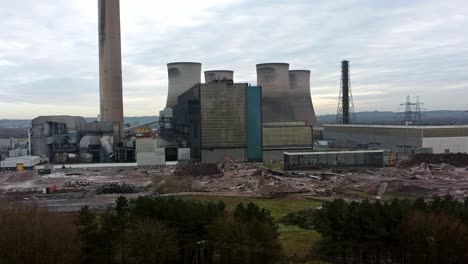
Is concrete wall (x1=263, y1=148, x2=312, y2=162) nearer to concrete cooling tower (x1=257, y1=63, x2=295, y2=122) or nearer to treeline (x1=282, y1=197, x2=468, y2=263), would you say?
concrete cooling tower (x1=257, y1=63, x2=295, y2=122)

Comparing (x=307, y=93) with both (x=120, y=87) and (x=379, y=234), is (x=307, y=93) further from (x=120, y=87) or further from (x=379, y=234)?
(x=379, y=234)

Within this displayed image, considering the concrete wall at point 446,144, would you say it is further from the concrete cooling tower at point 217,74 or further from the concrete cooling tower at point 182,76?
the concrete cooling tower at point 182,76

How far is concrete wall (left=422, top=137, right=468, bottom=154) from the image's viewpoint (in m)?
45.1

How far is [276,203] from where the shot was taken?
75.4 ft

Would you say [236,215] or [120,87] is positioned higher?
[120,87]

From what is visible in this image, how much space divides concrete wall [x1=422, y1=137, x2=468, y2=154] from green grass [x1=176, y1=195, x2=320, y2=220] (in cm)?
2594

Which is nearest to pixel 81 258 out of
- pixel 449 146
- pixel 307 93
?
pixel 449 146

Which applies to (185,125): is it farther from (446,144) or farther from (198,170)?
(446,144)

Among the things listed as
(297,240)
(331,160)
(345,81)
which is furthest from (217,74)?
(297,240)

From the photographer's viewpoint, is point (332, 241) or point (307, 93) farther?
point (307, 93)

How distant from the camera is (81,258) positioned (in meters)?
11.6

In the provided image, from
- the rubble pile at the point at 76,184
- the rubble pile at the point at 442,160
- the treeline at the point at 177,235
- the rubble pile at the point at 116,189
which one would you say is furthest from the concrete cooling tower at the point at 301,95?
the treeline at the point at 177,235

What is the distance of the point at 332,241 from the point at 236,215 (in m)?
2.76

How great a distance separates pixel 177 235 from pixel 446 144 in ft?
129
